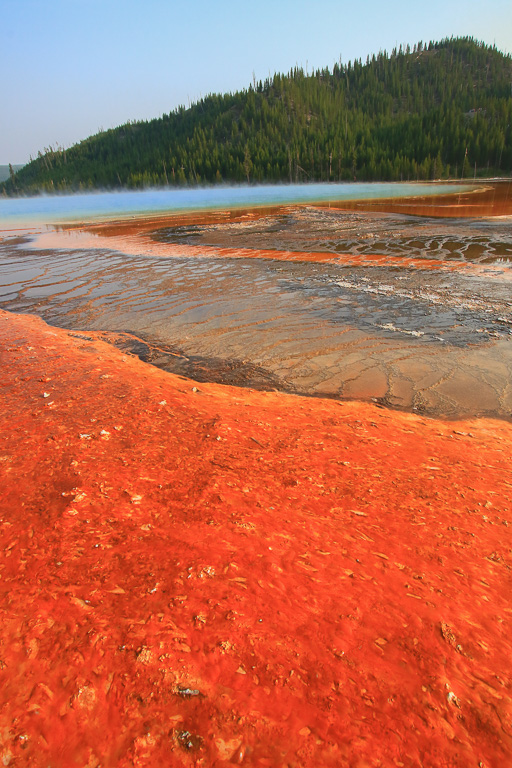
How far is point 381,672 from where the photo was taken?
6.87ft

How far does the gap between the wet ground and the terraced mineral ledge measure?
0.11 m

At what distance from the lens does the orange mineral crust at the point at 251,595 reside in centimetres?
183

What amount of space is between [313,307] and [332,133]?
114m

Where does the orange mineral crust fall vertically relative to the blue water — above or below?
below

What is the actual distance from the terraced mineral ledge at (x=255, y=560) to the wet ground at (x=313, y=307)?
106mm

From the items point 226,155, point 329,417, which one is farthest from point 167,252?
point 226,155

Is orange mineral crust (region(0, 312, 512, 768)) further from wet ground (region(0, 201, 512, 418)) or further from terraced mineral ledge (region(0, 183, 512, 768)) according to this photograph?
wet ground (region(0, 201, 512, 418))

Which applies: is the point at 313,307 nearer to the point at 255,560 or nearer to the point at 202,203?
the point at 255,560

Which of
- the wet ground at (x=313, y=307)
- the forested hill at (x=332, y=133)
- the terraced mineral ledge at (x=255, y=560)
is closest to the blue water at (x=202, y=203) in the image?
the forested hill at (x=332, y=133)

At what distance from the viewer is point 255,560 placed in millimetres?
2795

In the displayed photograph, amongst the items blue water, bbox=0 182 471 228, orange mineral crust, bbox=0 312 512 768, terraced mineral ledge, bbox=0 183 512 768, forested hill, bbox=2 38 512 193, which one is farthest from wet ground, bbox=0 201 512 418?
forested hill, bbox=2 38 512 193

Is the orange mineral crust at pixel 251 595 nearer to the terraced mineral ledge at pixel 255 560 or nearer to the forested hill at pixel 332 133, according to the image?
the terraced mineral ledge at pixel 255 560

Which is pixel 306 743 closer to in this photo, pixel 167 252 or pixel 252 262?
pixel 252 262

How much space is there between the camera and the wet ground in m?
6.66
